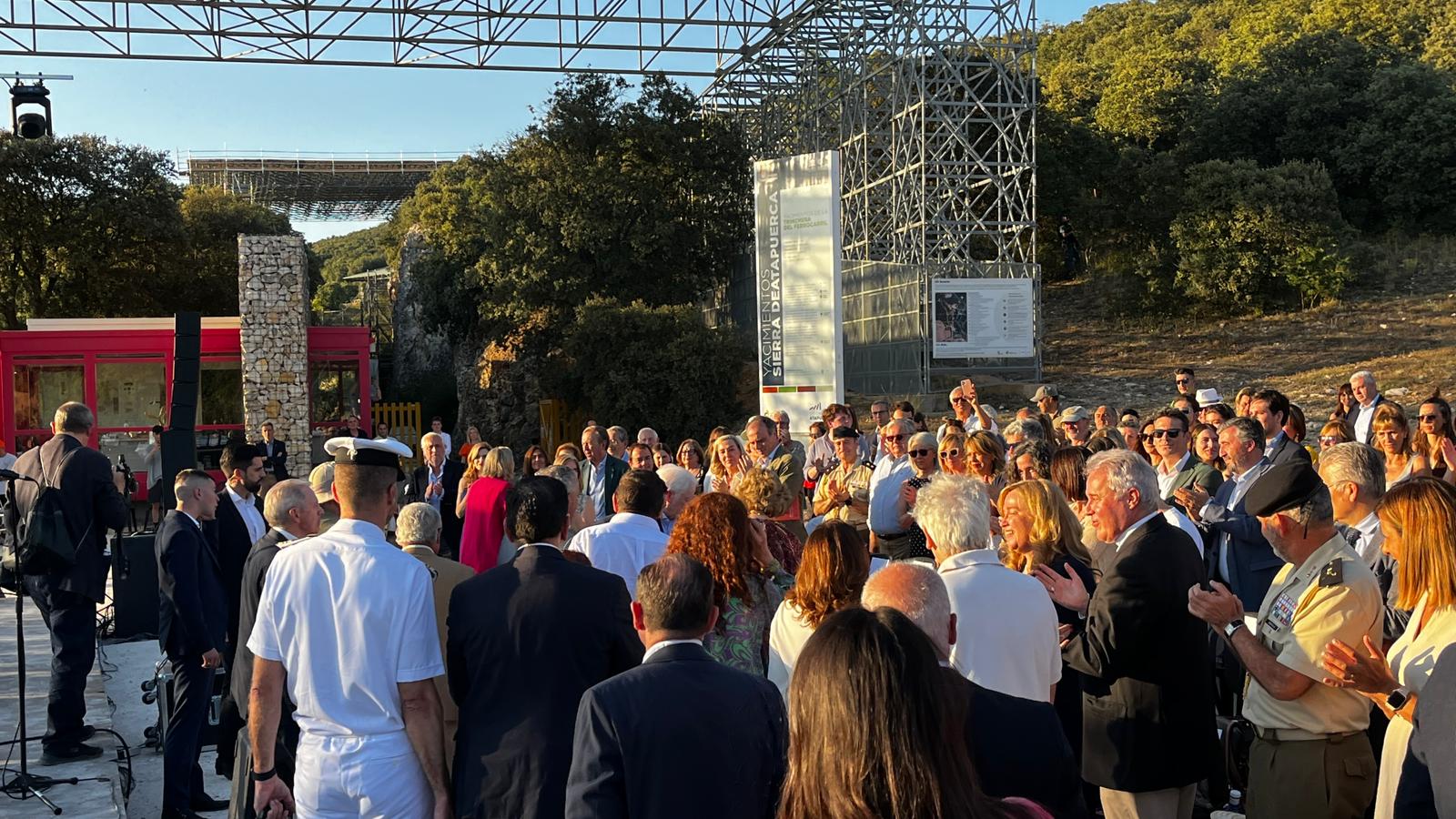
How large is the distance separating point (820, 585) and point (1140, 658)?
3.77 feet

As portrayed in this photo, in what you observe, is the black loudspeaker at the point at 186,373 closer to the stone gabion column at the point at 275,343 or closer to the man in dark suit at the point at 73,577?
the stone gabion column at the point at 275,343

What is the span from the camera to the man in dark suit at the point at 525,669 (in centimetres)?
366

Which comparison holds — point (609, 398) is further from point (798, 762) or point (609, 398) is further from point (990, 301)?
point (798, 762)

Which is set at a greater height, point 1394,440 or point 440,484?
point 1394,440

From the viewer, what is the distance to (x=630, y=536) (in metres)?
5.05

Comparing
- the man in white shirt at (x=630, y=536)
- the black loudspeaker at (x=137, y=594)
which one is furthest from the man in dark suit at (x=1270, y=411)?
the black loudspeaker at (x=137, y=594)

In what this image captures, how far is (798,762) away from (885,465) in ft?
19.1

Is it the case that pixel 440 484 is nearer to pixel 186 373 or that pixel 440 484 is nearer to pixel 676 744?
pixel 186 373

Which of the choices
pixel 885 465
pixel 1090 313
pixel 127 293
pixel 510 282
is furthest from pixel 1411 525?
pixel 127 293

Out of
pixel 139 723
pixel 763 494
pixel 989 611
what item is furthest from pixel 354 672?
pixel 139 723

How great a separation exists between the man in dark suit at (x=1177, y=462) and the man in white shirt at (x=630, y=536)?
3432 millimetres

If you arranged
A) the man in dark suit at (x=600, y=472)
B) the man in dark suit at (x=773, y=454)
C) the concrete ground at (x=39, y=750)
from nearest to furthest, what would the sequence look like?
1. the concrete ground at (x=39, y=750)
2. the man in dark suit at (x=773, y=454)
3. the man in dark suit at (x=600, y=472)

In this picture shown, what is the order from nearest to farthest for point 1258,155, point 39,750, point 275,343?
point 39,750 → point 275,343 → point 1258,155

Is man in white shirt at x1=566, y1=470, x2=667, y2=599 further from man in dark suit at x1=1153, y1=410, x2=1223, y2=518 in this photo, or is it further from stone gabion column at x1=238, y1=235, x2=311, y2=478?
stone gabion column at x1=238, y1=235, x2=311, y2=478
